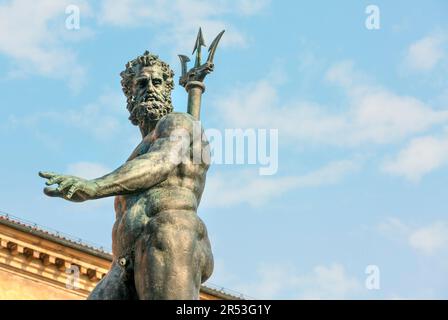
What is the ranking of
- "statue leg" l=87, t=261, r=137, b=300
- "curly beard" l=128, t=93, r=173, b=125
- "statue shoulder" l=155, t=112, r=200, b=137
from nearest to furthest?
"statue leg" l=87, t=261, r=137, b=300, "statue shoulder" l=155, t=112, r=200, b=137, "curly beard" l=128, t=93, r=173, b=125

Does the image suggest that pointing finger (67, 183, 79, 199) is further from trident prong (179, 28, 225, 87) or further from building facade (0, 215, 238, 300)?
building facade (0, 215, 238, 300)

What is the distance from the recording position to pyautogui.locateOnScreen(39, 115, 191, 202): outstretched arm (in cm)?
927

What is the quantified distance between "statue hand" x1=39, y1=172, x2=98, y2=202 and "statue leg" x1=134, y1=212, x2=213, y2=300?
2.01ft

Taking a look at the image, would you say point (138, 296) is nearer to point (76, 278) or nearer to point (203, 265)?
point (203, 265)

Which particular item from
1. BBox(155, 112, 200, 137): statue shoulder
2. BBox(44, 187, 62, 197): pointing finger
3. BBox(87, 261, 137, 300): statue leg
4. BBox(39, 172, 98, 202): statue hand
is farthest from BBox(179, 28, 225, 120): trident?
BBox(44, 187, 62, 197): pointing finger

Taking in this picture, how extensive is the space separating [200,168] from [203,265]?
2.84ft

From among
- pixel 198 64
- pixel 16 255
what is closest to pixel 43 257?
pixel 16 255

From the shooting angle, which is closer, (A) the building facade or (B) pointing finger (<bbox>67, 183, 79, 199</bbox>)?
(B) pointing finger (<bbox>67, 183, 79, 199</bbox>)

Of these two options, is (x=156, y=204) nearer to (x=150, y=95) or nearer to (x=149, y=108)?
(x=149, y=108)

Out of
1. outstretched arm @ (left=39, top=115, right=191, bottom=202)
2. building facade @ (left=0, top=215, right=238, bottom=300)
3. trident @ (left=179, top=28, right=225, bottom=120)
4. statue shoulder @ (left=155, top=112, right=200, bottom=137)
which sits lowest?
outstretched arm @ (left=39, top=115, right=191, bottom=202)

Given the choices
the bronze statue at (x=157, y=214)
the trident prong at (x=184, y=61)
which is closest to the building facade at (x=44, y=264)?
the trident prong at (x=184, y=61)

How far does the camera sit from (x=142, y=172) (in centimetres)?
976

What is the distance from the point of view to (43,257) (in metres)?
43.8
